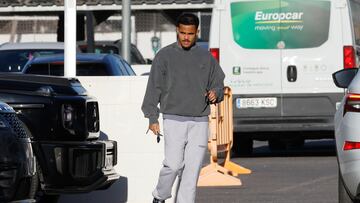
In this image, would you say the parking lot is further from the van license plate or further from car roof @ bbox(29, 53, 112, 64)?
car roof @ bbox(29, 53, 112, 64)

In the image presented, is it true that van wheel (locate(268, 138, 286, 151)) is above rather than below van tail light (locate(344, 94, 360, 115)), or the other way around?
below

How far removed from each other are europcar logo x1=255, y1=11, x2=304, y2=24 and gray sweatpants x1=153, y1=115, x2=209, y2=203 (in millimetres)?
8289

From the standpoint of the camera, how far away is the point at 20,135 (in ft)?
27.6

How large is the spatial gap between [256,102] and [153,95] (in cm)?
841

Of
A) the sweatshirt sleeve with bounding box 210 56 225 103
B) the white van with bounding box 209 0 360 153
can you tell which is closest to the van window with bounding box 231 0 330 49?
the white van with bounding box 209 0 360 153

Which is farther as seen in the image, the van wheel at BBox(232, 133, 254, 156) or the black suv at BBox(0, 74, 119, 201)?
the van wheel at BBox(232, 133, 254, 156)

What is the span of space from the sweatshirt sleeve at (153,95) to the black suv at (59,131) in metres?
0.85

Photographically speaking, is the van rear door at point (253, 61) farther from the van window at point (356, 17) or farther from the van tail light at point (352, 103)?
the van tail light at point (352, 103)

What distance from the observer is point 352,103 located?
32.3ft

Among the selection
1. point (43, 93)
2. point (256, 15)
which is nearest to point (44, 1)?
point (256, 15)

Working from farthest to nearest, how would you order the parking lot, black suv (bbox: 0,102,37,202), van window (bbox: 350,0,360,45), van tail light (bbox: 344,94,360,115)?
van window (bbox: 350,0,360,45)
the parking lot
van tail light (bbox: 344,94,360,115)
black suv (bbox: 0,102,37,202)

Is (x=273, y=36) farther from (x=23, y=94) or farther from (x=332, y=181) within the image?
(x=23, y=94)

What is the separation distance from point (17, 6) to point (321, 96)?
75.0ft

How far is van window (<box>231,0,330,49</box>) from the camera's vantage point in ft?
60.8
